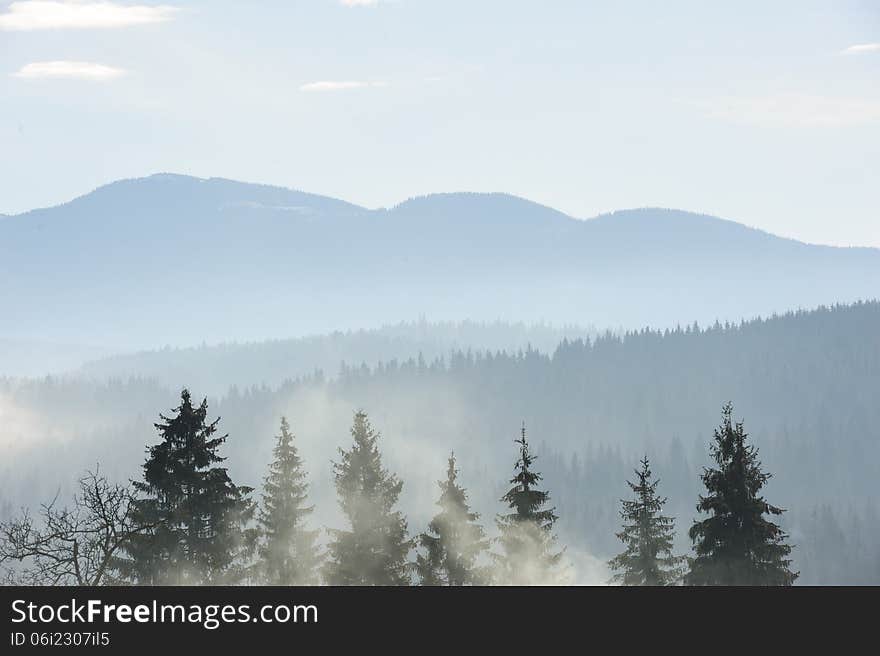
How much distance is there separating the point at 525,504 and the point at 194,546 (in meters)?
Result: 8.89

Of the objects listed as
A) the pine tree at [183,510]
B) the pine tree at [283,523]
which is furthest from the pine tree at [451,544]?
the pine tree at [183,510]

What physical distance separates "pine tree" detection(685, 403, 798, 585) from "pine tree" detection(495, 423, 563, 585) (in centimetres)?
532

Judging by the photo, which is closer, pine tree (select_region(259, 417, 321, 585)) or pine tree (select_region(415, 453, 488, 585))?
pine tree (select_region(415, 453, 488, 585))

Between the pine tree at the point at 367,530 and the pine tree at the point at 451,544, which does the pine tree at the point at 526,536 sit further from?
the pine tree at the point at 367,530

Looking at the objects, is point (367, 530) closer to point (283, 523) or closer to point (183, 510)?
point (283, 523)

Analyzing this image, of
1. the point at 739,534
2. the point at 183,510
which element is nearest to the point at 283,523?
the point at 183,510

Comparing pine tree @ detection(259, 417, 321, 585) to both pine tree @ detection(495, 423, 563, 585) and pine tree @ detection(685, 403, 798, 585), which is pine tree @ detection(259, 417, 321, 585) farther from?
pine tree @ detection(685, 403, 798, 585)

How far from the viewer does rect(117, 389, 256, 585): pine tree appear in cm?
2720

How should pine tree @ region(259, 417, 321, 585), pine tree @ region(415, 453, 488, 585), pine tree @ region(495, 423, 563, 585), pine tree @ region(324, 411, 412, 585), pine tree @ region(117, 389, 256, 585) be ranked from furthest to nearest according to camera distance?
pine tree @ region(259, 417, 321, 585)
pine tree @ region(415, 453, 488, 585)
pine tree @ region(324, 411, 412, 585)
pine tree @ region(495, 423, 563, 585)
pine tree @ region(117, 389, 256, 585)

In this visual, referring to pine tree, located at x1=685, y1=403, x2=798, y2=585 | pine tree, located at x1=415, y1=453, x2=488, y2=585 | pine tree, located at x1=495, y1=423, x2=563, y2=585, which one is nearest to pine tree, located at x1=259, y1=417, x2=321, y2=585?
pine tree, located at x1=415, y1=453, x2=488, y2=585

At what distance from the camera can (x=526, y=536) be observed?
104 ft

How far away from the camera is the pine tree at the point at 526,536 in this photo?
103 ft

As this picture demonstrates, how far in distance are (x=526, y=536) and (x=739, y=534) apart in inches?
270
